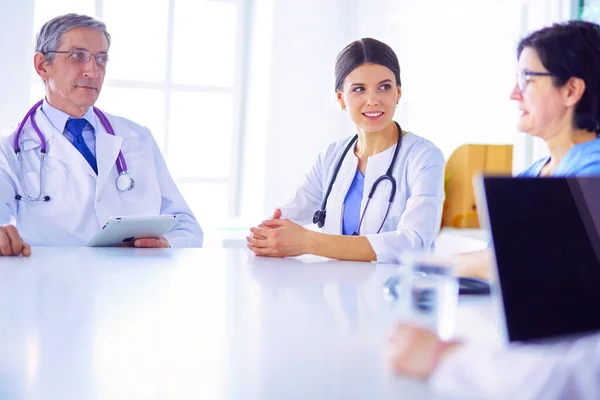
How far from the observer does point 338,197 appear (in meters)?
2.36

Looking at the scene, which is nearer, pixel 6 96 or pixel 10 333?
pixel 10 333

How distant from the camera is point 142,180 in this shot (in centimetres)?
259

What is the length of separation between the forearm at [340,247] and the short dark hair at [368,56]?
66 cm

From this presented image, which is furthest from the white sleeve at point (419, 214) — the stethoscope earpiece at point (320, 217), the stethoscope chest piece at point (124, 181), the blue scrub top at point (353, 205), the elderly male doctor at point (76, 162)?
the stethoscope chest piece at point (124, 181)

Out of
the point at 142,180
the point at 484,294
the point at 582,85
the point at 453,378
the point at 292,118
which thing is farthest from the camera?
the point at 292,118

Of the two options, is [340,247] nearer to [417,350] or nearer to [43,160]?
[43,160]

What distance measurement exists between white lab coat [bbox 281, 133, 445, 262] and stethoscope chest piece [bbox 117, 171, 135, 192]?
560 mm

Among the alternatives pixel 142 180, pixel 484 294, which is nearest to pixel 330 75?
pixel 142 180

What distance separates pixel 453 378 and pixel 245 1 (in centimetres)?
466

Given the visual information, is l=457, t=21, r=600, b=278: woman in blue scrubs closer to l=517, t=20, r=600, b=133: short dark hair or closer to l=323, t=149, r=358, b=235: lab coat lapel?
l=517, t=20, r=600, b=133: short dark hair

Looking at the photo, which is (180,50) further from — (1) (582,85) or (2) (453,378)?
(2) (453,378)

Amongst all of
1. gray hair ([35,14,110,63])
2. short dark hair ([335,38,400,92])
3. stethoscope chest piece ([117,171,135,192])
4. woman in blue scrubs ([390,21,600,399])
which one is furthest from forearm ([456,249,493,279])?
gray hair ([35,14,110,63])

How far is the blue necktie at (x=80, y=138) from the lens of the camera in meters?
2.48

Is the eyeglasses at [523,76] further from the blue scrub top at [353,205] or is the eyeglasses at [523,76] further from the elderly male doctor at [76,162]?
the elderly male doctor at [76,162]
